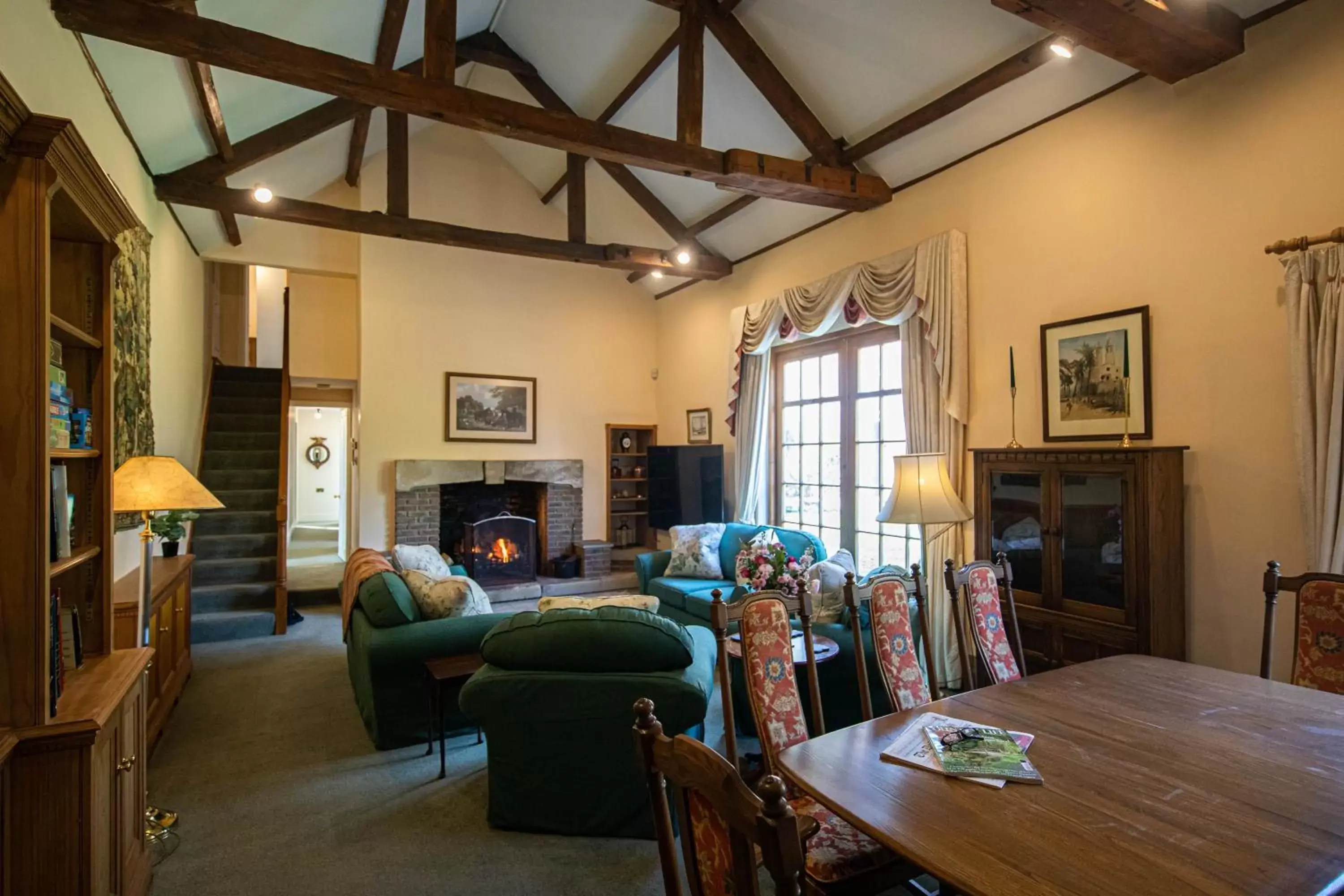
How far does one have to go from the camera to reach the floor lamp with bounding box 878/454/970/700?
3.24 m

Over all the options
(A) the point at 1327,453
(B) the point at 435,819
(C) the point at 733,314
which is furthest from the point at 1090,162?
(B) the point at 435,819

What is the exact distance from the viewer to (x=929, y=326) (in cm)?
420

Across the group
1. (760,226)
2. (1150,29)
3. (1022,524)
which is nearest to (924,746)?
(1022,524)

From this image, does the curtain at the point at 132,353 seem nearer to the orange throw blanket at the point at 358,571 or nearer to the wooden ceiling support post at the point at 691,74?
the orange throw blanket at the point at 358,571

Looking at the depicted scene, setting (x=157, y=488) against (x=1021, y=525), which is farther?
(x=1021, y=525)

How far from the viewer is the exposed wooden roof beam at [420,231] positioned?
4625mm

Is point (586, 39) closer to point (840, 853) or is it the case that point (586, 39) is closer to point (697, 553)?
point (697, 553)

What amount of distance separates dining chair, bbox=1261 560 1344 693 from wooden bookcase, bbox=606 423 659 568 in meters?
5.58

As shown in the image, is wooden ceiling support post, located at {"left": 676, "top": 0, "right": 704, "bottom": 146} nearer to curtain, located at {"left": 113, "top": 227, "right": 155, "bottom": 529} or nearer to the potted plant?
curtain, located at {"left": 113, "top": 227, "right": 155, "bottom": 529}

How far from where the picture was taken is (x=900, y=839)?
1.24 metres

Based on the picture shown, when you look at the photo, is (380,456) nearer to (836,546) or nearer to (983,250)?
(836,546)

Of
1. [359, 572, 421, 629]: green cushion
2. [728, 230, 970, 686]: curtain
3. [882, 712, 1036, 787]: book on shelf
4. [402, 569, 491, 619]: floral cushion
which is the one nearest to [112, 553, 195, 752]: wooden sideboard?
[359, 572, 421, 629]: green cushion

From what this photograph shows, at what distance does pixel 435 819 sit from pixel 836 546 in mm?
3531

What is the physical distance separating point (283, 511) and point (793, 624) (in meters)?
4.90
